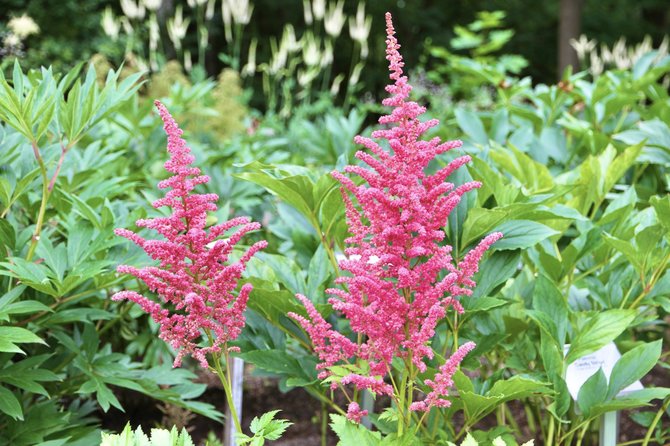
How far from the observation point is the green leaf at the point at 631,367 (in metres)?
2.13

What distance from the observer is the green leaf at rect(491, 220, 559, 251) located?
84.0 inches

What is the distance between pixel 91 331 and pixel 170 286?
99cm

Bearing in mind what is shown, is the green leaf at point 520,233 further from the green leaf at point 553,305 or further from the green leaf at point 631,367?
the green leaf at point 631,367

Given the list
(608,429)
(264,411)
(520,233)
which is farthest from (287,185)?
(264,411)

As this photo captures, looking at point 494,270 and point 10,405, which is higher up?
point 494,270

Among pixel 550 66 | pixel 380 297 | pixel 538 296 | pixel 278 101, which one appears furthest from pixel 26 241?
pixel 550 66

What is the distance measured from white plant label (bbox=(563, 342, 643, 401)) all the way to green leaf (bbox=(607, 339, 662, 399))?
0.32ft

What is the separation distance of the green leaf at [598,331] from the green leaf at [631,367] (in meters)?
0.07

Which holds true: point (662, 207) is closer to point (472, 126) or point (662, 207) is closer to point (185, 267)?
point (185, 267)

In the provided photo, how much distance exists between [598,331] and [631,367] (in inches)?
4.8

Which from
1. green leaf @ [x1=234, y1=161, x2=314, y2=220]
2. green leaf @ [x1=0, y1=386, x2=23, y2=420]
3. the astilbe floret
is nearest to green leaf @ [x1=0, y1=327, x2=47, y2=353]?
green leaf @ [x1=0, y1=386, x2=23, y2=420]

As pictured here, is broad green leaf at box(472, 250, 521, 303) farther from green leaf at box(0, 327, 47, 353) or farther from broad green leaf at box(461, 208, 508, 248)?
green leaf at box(0, 327, 47, 353)

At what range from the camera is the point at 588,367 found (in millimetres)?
2348

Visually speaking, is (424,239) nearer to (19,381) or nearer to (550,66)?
(19,381)
